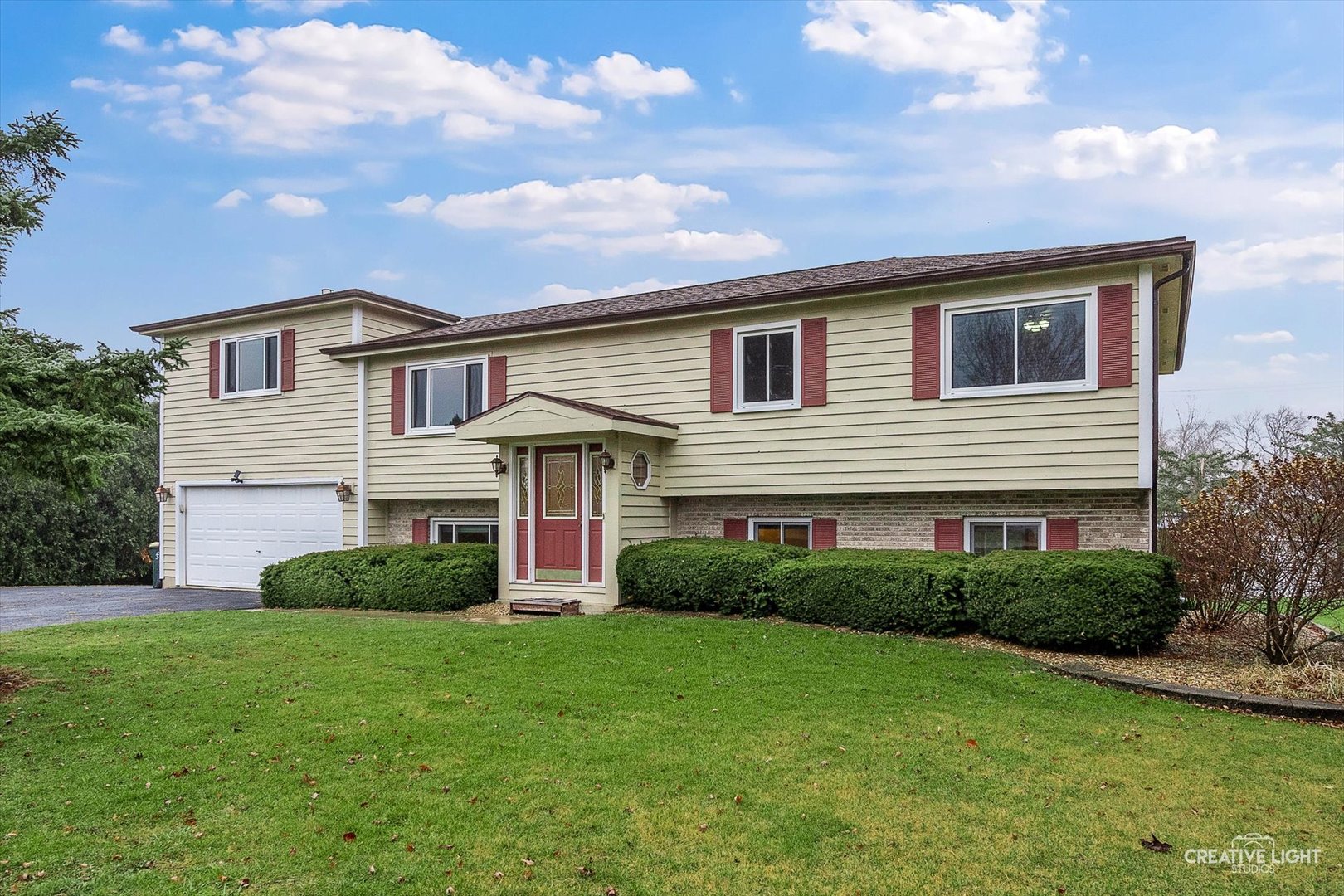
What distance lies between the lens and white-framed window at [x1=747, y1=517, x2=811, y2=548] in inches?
504

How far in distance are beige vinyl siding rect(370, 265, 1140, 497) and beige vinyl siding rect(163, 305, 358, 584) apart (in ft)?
7.54

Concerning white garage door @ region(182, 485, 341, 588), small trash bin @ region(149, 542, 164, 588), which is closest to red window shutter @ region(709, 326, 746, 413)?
white garage door @ region(182, 485, 341, 588)

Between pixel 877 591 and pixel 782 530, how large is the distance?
330cm

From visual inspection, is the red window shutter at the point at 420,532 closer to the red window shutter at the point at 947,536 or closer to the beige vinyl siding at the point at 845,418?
the beige vinyl siding at the point at 845,418

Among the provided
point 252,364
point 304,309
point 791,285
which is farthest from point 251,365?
point 791,285

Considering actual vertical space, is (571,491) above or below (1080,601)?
above

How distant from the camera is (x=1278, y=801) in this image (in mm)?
4871

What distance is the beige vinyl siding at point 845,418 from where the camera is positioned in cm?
1052

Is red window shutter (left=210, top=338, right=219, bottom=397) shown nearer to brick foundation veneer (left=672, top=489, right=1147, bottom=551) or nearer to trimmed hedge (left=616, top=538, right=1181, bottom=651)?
brick foundation veneer (left=672, top=489, right=1147, bottom=551)

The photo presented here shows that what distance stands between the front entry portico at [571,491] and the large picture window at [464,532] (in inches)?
93.2

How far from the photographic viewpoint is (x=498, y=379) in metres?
14.9

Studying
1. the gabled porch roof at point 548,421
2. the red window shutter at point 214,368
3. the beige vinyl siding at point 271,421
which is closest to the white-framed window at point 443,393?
the beige vinyl siding at point 271,421

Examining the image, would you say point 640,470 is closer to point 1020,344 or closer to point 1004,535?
point 1004,535

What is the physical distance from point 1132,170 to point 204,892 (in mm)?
22588
